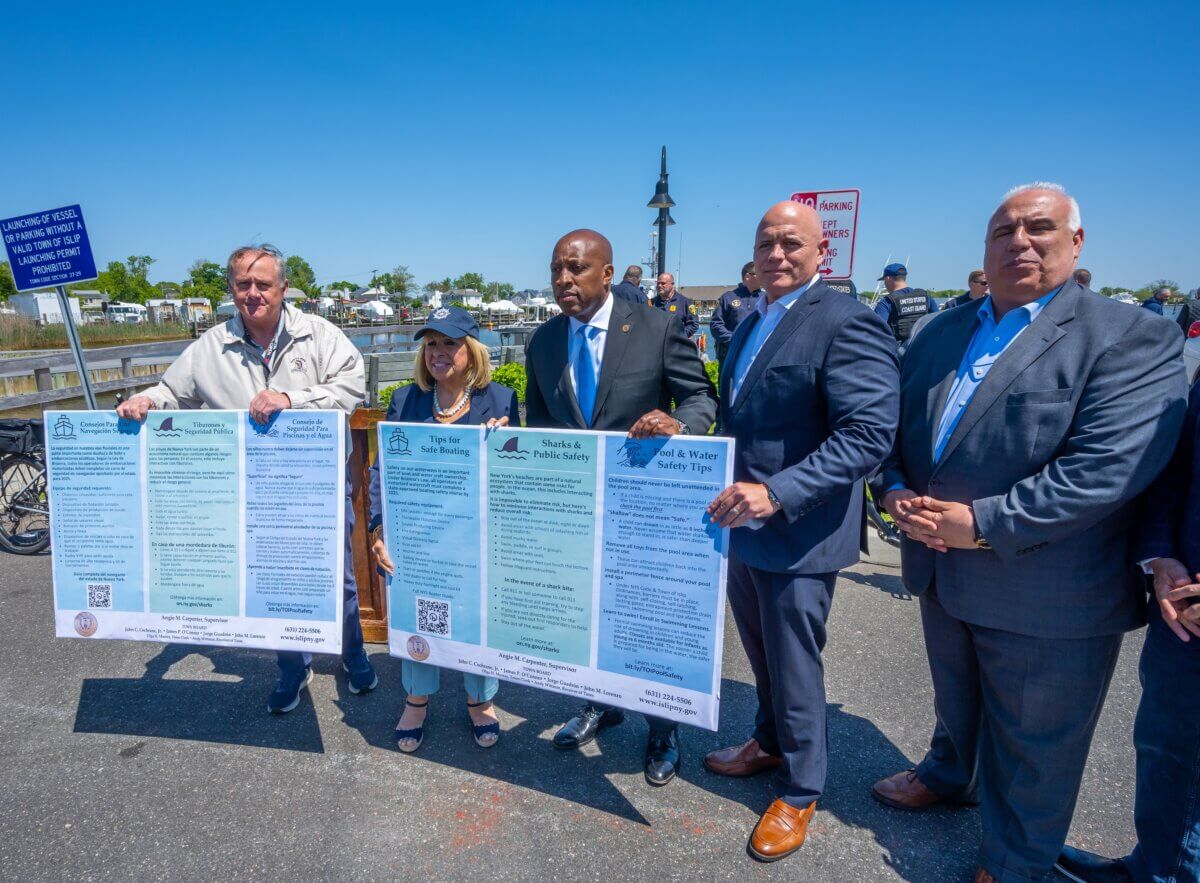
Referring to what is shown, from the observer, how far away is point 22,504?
5523mm

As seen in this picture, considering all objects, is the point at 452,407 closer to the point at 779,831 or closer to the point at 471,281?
the point at 779,831

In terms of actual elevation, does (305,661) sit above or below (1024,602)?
below

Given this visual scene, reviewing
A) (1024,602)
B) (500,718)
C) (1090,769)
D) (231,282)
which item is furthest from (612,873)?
(231,282)

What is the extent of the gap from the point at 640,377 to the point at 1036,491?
1.46 m

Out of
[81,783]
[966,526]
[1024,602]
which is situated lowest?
[81,783]

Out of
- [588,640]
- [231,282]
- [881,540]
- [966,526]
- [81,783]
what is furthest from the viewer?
[881,540]

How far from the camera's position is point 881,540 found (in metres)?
5.63

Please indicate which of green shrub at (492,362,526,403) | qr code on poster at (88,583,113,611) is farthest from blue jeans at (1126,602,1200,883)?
green shrub at (492,362,526,403)

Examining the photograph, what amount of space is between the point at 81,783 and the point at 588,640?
232 centimetres

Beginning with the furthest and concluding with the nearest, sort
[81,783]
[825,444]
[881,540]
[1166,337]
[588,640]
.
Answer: [881,540] → [81,783] → [588,640] → [825,444] → [1166,337]

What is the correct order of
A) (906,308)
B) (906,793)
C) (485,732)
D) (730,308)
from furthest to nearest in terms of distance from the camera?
1. (730,308)
2. (906,308)
3. (485,732)
4. (906,793)

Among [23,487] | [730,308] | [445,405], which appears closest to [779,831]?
[445,405]

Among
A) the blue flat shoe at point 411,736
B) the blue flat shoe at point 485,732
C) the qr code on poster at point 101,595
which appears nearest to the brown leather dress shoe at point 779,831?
the blue flat shoe at point 485,732

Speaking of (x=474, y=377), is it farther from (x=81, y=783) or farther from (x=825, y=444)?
(x=81, y=783)
